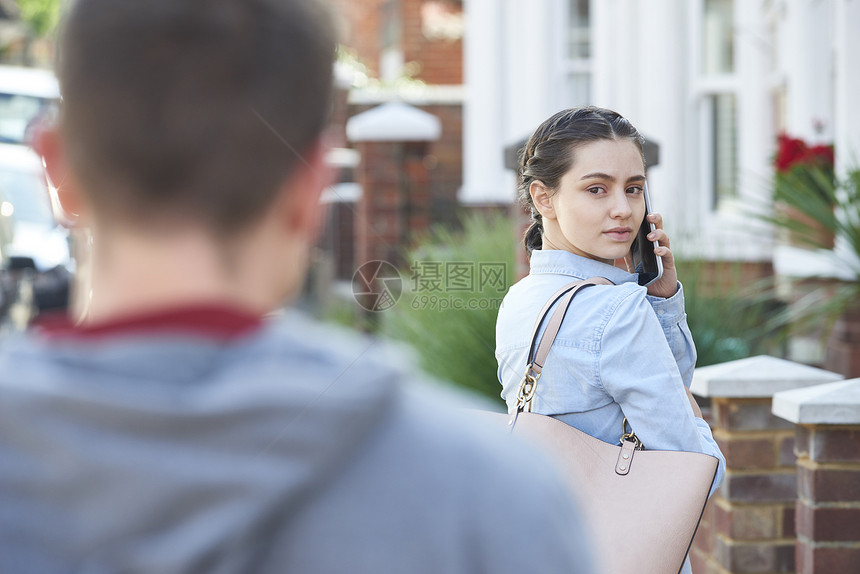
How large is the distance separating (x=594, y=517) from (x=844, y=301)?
3.84 metres

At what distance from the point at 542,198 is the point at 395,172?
5916 millimetres

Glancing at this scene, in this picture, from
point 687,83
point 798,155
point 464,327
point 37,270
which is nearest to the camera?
point 37,270

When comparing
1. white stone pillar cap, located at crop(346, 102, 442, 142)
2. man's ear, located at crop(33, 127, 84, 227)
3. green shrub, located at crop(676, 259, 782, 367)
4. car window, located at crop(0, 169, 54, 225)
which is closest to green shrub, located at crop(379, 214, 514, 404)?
green shrub, located at crop(676, 259, 782, 367)

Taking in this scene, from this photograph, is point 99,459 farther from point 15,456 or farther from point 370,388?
point 370,388

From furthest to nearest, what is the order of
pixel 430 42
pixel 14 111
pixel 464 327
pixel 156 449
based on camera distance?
1. pixel 430 42
2. pixel 14 111
3. pixel 464 327
4. pixel 156 449

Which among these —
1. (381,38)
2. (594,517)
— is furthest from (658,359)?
(381,38)

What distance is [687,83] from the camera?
26.7 feet

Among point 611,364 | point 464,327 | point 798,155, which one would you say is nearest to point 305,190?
point 611,364

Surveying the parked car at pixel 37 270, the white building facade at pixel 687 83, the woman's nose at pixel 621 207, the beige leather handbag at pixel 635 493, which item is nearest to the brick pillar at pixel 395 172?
the white building facade at pixel 687 83

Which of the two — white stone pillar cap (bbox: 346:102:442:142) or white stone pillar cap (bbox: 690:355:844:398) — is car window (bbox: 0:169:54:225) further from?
white stone pillar cap (bbox: 346:102:442:142)

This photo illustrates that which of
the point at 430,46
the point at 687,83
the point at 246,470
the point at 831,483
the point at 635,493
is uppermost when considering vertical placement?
the point at 430,46

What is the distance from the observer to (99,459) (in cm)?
68

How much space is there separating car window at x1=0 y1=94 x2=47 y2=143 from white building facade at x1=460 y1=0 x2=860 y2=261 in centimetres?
456

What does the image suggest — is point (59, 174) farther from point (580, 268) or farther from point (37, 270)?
point (37, 270)
